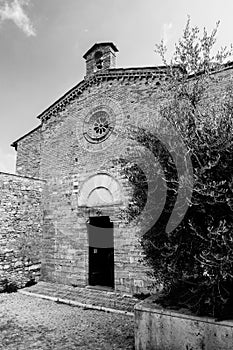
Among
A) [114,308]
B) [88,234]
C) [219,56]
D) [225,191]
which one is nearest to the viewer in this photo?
[225,191]

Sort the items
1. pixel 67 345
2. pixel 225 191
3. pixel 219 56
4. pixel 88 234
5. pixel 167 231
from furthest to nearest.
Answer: pixel 88 234 < pixel 67 345 < pixel 219 56 < pixel 167 231 < pixel 225 191

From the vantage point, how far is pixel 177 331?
3799mm

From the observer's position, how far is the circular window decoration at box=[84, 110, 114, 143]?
943cm

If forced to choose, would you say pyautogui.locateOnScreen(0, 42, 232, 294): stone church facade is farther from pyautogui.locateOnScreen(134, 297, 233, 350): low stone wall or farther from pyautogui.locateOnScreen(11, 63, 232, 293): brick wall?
pyautogui.locateOnScreen(134, 297, 233, 350): low stone wall

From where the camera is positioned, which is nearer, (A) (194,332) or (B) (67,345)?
(A) (194,332)

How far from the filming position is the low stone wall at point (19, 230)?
884 cm

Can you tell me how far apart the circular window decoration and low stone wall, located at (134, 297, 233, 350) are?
623 centimetres

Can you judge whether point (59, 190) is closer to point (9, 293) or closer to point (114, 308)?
point (9, 293)

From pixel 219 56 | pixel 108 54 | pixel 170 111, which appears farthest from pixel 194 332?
pixel 108 54

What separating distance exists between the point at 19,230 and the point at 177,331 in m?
6.96

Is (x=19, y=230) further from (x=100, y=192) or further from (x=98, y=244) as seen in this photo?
(x=100, y=192)

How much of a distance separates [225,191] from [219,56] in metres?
2.35

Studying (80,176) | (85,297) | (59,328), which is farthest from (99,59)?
(59,328)

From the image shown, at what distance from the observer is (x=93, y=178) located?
30.6 ft
